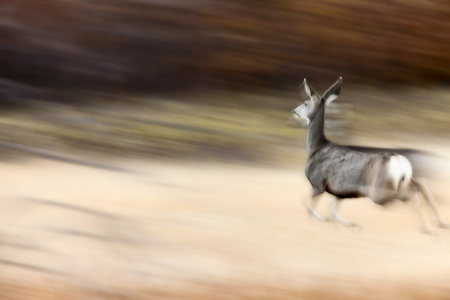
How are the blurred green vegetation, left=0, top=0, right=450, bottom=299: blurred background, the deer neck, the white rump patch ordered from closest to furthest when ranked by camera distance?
the white rump patch
the deer neck
left=0, top=0, right=450, bottom=299: blurred background
the blurred green vegetation

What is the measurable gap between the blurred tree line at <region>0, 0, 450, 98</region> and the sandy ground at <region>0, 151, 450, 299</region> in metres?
0.90

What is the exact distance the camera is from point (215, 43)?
344 centimetres

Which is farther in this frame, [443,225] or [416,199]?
[443,225]

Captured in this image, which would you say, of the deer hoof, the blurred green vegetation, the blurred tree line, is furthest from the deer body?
the blurred tree line

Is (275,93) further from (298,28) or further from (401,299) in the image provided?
(401,299)

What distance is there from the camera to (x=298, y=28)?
11.3 ft

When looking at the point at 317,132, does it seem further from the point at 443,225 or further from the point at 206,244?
the point at 206,244

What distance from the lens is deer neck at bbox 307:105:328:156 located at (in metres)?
1.64

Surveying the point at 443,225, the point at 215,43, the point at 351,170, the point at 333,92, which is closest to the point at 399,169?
the point at 351,170

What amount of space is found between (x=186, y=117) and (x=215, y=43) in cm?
56

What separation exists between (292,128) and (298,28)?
2.51 feet

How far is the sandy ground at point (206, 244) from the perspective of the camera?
1926mm

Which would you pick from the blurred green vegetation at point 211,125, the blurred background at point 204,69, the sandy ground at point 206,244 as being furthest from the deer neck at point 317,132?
Answer: the blurred background at point 204,69

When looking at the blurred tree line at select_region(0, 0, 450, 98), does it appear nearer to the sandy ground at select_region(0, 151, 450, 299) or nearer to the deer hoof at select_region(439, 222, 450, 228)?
the sandy ground at select_region(0, 151, 450, 299)
